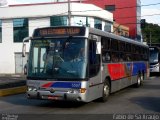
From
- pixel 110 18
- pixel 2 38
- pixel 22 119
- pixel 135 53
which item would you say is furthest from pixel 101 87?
pixel 110 18

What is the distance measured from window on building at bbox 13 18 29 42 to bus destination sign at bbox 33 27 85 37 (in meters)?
33.7

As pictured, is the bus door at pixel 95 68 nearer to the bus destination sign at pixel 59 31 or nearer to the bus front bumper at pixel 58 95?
the bus destination sign at pixel 59 31

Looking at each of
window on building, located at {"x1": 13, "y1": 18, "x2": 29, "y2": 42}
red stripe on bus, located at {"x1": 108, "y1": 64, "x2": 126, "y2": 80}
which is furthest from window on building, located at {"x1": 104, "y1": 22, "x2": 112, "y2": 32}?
red stripe on bus, located at {"x1": 108, "y1": 64, "x2": 126, "y2": 80}

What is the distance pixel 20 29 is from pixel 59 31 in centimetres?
3492

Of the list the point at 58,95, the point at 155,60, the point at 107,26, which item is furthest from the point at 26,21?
the point at 58,95

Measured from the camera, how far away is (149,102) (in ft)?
50.6

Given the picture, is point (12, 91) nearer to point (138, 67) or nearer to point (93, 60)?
point (93, 60)

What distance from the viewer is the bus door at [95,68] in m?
13.8

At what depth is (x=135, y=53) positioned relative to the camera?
22391 millimetres

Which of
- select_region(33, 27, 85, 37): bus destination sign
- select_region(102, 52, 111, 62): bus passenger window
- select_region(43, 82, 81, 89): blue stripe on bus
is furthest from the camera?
select_region(102, 52, 111, 62): bus passenger window

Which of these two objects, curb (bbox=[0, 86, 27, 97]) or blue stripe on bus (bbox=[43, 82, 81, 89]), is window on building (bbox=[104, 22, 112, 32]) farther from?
blue stripe on bus (bbox=[43, 82, 81, 89])

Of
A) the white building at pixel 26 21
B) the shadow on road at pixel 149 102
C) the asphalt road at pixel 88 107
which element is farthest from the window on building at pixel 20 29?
the shadow on road at pixel 149 102

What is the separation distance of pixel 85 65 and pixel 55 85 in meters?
1.22

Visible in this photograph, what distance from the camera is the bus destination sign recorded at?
45.2ft
